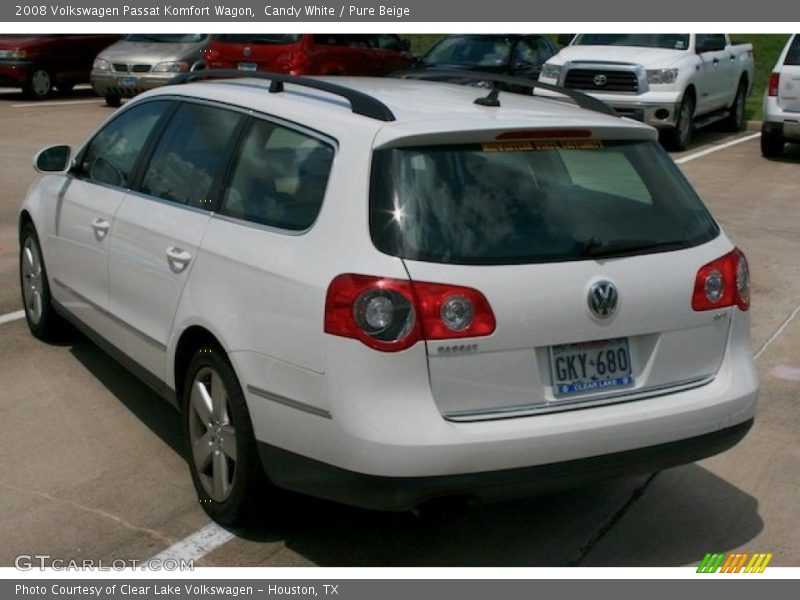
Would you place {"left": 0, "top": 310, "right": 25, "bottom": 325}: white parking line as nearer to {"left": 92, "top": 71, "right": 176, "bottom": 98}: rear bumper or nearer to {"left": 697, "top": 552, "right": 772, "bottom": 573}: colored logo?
{"left": 697, "top": 552, "right": 772, "bottom": 573}: colored logo

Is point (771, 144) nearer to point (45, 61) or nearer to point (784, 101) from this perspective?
point (784, 101)

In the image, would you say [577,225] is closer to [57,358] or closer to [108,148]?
[108,148]

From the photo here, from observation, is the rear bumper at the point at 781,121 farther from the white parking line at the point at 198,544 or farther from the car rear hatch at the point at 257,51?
the white parking line at the point at 198,544

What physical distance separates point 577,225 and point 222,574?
181 cm

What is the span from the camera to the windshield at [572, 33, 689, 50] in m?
17.6

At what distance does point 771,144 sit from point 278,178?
12902 millimetres

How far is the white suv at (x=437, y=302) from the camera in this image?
427 centimetres

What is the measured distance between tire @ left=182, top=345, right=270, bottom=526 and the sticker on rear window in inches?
50.5

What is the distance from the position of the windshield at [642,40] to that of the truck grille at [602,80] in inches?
38.3

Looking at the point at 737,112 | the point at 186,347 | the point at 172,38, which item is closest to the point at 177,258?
the point at 186,347

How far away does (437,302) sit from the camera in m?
4.25

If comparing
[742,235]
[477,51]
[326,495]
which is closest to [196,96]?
[326,495]

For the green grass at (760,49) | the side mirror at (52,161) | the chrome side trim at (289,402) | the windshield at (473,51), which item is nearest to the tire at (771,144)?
the windshield at (473,51)

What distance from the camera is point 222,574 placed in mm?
4695
